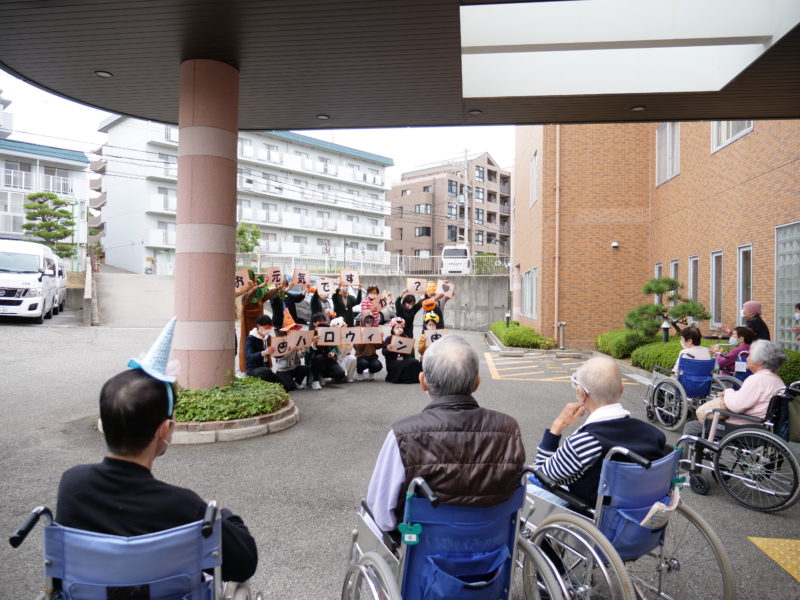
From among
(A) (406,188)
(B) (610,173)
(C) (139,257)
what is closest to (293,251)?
(C) (139,257)

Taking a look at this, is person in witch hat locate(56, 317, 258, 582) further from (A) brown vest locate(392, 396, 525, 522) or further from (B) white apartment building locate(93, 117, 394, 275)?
(B) white apartment building locate(93, 117, 394, 275)

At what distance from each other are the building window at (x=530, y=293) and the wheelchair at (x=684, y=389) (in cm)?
999

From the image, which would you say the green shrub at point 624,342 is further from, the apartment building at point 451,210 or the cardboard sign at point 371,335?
the apartment building at point 451,210

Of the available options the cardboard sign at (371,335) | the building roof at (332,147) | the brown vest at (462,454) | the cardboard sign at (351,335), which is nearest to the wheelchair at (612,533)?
the brown vest at (462,454)

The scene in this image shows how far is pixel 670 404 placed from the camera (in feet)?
22.2

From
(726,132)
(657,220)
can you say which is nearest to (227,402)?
(726,132)

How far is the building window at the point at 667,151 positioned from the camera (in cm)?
1350

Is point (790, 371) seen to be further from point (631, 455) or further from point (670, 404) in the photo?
point (631, 455)

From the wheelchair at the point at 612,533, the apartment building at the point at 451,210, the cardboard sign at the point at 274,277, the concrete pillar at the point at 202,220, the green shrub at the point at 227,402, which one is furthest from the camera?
the apartment building at the point at 451,210

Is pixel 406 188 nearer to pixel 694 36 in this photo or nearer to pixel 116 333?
pixel 116 333

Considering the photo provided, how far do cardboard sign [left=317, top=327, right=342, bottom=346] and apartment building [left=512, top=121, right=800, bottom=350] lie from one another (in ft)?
23.6

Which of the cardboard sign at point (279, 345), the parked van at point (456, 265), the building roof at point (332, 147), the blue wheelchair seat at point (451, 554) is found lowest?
the blue wheelchair seat at point (451, 554)

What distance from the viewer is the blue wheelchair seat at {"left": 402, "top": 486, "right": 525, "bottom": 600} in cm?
209

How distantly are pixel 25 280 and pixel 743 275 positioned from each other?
17.0 metres
